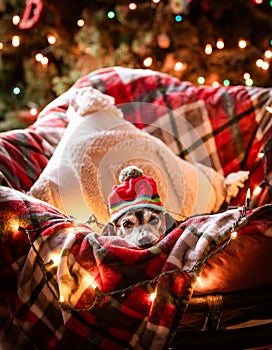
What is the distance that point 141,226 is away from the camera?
112 cm

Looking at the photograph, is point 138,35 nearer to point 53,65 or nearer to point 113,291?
point 53,65

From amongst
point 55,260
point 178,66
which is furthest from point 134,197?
point 178,66

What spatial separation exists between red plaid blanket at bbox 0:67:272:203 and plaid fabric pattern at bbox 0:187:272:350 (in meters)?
0.55

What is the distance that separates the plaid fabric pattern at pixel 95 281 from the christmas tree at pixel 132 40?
117cm

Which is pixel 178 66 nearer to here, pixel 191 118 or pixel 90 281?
pixel 191 118

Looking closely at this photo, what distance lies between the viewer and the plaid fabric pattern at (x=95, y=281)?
896mm

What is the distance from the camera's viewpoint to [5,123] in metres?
2.14

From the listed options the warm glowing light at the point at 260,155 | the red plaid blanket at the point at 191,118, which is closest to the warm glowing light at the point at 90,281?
the red plaid blanket at the point at 191,118

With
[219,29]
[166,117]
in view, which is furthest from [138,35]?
[166,117]

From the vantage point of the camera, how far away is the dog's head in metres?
1.09

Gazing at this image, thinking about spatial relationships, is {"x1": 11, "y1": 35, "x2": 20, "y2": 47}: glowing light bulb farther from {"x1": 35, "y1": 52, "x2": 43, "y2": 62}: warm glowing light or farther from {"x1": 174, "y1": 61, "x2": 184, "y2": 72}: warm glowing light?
{"x1": 174, "y1": 61, "x2": 184, "y2": 72}: warm glowing light

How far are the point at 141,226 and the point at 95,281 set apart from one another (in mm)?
222

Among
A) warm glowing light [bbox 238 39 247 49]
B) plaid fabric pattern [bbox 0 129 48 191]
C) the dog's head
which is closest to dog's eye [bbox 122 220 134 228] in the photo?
the dog's head

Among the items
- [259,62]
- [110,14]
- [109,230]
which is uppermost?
[110,14]
